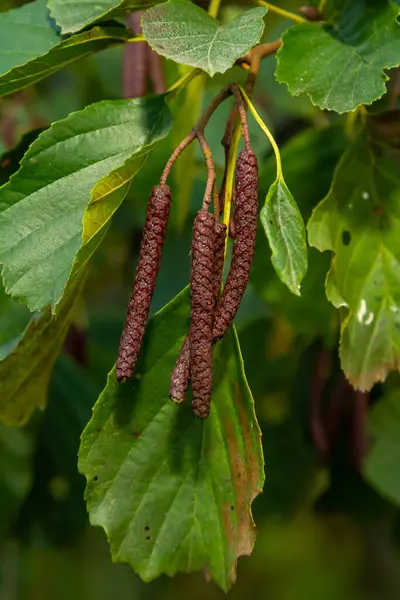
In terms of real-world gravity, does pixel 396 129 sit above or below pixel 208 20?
below

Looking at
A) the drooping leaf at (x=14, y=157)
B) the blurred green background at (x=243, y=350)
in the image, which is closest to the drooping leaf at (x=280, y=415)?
the blurred green background at (x=243, y=350)

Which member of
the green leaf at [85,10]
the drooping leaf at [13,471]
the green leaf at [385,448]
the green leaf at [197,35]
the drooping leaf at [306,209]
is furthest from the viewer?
the drooping leaf at [13,471]

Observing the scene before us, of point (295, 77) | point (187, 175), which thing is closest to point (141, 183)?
point (187, 175)

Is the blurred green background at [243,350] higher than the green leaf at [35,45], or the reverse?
the green leaf at [35,45]

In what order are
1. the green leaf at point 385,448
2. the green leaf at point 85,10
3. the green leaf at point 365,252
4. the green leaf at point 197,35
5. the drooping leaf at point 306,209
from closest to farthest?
1. the green leaf at point 197,35
2. the green leaf at point 85,10
3. the green leaf at point 365,252
4. the drooping leaf at point 306,209
5. the green leaf at point 385,448

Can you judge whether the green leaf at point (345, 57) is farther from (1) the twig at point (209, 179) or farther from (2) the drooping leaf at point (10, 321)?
(2) the drooping leaf at point (10, 321)

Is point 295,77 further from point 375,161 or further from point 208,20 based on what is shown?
point 375,161

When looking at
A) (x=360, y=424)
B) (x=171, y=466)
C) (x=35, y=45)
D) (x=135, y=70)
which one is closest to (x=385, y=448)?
(x=360, y=424)

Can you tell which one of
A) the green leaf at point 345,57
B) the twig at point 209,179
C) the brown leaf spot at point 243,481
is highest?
the twig at point 209,179
